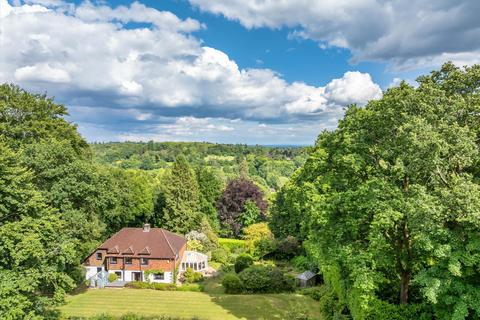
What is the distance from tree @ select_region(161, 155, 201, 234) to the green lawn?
51.2ft

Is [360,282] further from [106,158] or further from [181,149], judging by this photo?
[181,149]

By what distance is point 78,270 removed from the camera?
34875 mm

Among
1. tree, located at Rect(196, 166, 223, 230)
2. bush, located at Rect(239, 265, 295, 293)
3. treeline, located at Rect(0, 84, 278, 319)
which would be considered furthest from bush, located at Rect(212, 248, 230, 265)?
bush, located at Rect(239, 265, 295, 293)

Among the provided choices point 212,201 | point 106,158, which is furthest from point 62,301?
point 106,158

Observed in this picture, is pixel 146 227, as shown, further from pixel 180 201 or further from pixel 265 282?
pixel 265 282

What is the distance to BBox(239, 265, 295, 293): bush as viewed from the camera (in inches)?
1273

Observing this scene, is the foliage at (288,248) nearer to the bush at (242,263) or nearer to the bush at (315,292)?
the bush at (242,263)

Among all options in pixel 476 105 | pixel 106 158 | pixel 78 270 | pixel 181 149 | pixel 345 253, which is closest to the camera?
pixel 476 105

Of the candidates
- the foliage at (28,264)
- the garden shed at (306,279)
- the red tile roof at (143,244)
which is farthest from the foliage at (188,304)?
the foliage at (28,264)

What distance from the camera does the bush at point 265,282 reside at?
32.3 m

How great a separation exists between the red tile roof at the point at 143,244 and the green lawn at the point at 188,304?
4.90 m

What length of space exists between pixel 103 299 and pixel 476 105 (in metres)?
29.1

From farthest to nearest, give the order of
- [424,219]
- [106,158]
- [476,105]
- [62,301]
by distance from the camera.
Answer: [106,158]
[62,301]
[476,105]
[424,219]

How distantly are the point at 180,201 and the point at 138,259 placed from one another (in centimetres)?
1244
